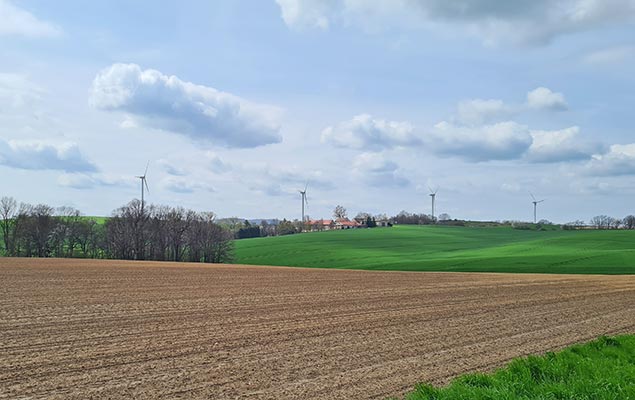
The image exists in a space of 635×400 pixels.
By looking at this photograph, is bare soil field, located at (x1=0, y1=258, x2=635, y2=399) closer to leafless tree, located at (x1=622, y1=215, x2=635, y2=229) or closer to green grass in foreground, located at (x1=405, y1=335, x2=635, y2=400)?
green grass in foreground, located at (x1=405, y1=335, x2=635, y2=400)

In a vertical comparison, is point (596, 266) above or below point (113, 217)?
below

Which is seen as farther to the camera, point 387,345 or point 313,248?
point 313,248

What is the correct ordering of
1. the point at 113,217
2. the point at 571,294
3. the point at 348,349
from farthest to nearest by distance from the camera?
the point at 113,217 → the point at 571,294 → the point at 348,349

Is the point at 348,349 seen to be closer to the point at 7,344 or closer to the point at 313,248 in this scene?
the point at 7,344

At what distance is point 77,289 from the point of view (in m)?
31.2

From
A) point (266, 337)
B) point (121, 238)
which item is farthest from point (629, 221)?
point (266, 337)

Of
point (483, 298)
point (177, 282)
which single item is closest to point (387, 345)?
point (483, 298)

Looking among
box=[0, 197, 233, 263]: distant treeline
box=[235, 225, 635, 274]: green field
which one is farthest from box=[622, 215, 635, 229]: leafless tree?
box=[0, 197, 233, 263]: distant treeline

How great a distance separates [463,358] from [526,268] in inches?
2012

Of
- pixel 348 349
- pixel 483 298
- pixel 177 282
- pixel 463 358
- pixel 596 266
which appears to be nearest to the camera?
pixel 463 358

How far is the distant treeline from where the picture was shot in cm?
10538

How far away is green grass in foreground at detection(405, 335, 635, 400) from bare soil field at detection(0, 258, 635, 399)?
116 cm

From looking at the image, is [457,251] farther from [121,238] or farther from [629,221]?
[629,221]

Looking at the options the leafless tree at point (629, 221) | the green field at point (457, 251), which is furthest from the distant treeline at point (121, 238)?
the leafless tree at point (629, 221)
